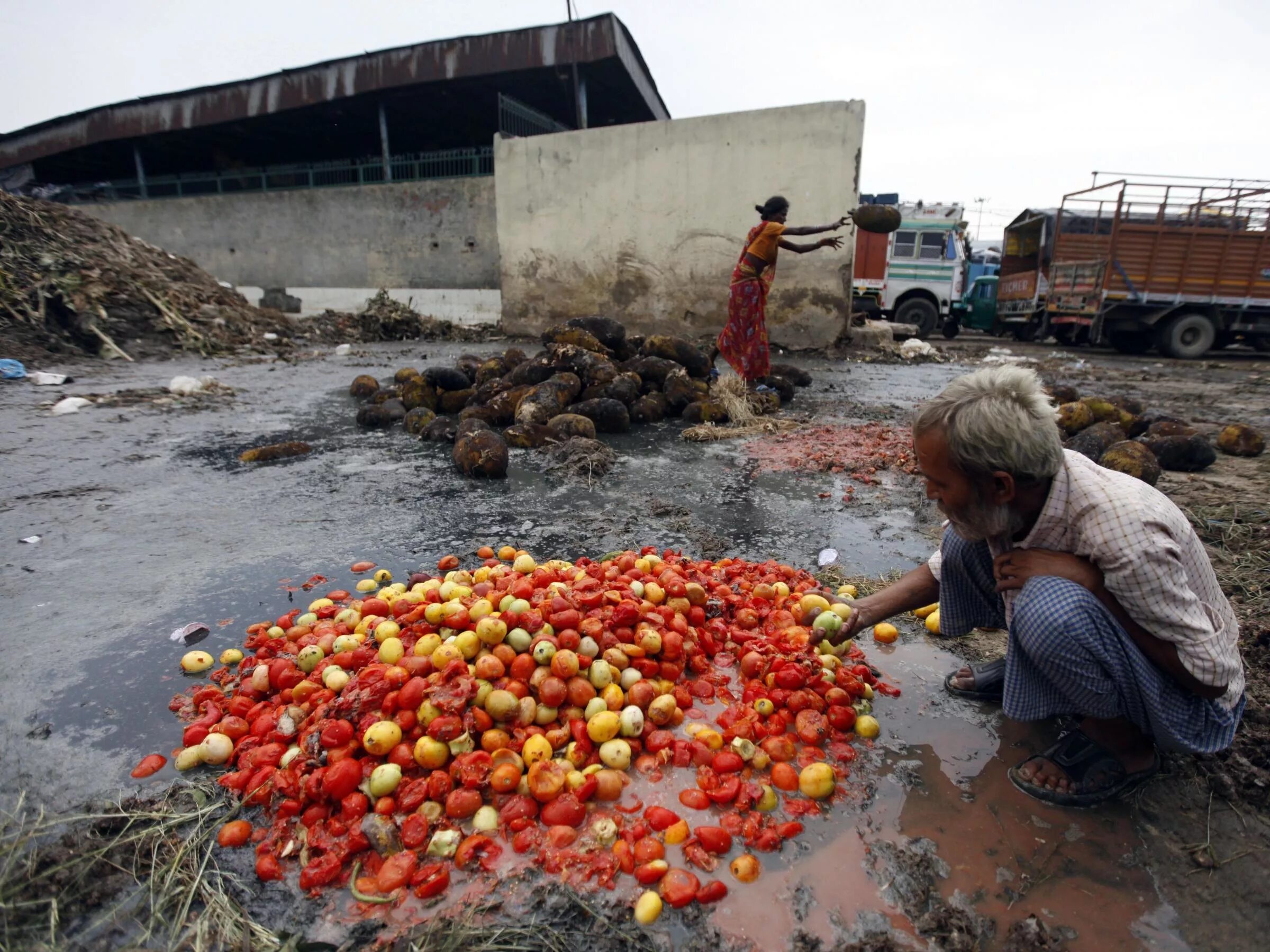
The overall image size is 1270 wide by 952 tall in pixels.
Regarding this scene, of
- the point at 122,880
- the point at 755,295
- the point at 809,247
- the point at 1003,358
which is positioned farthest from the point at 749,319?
the point at 1003,358

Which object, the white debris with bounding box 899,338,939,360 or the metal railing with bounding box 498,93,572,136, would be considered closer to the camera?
the white debris with bounding box 899,338,939,360

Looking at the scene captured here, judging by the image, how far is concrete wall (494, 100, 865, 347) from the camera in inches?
456

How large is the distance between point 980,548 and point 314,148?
86.7 ft

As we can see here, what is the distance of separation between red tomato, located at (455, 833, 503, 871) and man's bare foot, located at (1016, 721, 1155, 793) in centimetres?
154

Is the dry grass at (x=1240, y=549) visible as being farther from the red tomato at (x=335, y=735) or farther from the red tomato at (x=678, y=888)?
the red tomato at (x=335, y=735)

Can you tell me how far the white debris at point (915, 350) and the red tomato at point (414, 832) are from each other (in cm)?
1268

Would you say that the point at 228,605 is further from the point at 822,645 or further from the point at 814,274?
the point at 814,274

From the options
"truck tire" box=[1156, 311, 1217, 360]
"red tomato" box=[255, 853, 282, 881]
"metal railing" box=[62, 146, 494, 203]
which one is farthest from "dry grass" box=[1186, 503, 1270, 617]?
"metal railing" box=[62, 146, 494, 203]

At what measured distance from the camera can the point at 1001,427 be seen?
1.64 meters

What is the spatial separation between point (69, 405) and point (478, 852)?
7718 millimetres

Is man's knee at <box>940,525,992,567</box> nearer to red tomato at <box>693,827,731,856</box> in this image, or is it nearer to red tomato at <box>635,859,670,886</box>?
red tomato at <box>693,827,731,856</box>

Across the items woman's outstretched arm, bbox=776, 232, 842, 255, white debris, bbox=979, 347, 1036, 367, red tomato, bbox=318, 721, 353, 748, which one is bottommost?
white debris, bbox=979, 347, 1036, 367

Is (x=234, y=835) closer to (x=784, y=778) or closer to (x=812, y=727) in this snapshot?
(x=784, y=778)

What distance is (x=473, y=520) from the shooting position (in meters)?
4.06
